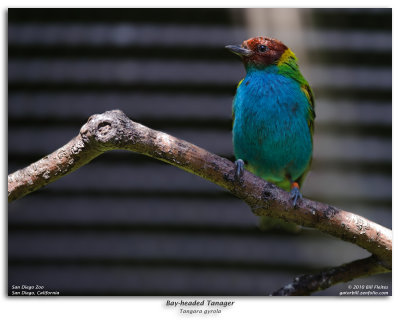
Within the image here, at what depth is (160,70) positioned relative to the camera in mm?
2486

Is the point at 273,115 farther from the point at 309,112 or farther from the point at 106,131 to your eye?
the point at 106,131

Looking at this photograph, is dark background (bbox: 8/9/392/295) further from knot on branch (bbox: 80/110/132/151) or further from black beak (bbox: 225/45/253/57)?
knot on branch (bbox: 80/110/132/151)

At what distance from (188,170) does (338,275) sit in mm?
807

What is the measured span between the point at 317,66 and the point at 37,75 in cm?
156

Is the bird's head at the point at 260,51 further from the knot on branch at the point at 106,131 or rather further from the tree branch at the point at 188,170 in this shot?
the knot on branch at the point at 106,131

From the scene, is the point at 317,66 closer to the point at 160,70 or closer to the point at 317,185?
the point at 317,185

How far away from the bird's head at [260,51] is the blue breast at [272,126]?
5 cm

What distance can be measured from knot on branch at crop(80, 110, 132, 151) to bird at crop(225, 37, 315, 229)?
77cm

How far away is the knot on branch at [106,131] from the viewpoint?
61.7 inches

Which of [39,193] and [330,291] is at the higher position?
[39,193]

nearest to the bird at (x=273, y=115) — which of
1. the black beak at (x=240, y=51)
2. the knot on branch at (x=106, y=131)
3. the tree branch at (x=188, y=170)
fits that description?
the black beak at (x=240, y=51)

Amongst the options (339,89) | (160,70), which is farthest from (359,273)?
(160,70)

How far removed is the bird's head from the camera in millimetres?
2271

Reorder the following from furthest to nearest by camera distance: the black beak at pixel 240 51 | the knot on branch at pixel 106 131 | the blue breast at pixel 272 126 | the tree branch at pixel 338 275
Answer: the black beak at pixel 240 51
the blue breast at pixel 272 126
the tree branch at pixel 338 275
the knot on branch at pixel 106 131
